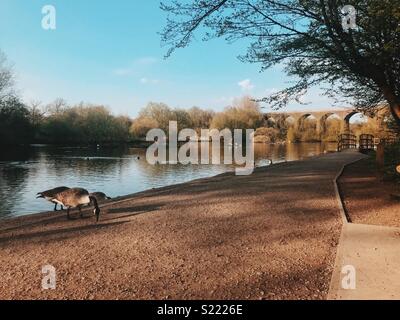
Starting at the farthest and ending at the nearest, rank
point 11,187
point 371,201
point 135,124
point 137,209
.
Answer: point 135,124
point 11,187
point 137,209
point 371,201

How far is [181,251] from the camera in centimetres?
667

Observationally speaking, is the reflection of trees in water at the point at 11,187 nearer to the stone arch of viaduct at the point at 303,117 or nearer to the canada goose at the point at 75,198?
the canada goose at the point at 75,198

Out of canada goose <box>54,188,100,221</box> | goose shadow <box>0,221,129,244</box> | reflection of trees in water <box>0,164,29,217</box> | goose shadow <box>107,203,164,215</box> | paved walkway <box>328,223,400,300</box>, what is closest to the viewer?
paved walkway <box>328,223,400,300</box>

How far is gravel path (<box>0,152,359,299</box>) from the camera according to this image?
Answer: 5121 millimetres

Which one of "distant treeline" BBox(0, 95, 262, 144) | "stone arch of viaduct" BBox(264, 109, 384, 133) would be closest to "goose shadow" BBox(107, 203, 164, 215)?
"distant treeline" BBox(0, 95, 262, 144)

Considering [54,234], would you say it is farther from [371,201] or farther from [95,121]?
[95,121]

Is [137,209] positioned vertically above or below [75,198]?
below

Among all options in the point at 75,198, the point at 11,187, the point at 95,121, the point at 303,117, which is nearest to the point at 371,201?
the point at 75,198

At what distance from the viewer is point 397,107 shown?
37.5 feet

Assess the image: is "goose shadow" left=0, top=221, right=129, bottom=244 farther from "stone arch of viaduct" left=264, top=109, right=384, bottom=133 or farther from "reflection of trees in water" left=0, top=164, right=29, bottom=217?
"stone arch of viaduct" left=264, top=109, right=384, bottom=133

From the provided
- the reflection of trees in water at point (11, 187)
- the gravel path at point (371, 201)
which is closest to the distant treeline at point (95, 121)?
the reflection of trees in water at point (11, 187)

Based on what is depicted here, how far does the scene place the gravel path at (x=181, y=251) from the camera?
512 cm

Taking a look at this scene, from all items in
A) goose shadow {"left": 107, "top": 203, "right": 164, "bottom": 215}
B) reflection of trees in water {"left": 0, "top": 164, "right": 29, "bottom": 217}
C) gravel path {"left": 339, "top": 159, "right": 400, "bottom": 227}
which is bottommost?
reflection of trees in water {"left": 0, "top": 164, "right": 29, "bottom": 217}
